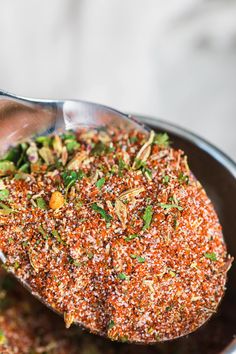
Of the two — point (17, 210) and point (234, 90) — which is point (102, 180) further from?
point (234, 90)

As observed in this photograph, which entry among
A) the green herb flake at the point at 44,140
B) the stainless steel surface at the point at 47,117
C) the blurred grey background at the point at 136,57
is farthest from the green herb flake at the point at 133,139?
the blurred grey background at the point at 136,57

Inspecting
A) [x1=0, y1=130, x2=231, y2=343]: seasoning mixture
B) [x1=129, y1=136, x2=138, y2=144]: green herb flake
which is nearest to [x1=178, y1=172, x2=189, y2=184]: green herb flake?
[x1=0, y1=130, x2=231, y2=343]: seasoning mixture

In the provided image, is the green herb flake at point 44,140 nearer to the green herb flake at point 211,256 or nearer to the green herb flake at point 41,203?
the green herb flake at point 41,203

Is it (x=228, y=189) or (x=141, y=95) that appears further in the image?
(x=141, y=95)

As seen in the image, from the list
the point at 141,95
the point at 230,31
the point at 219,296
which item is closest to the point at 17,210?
the point at 219,296

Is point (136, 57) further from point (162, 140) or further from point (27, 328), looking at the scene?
point (27, 328)

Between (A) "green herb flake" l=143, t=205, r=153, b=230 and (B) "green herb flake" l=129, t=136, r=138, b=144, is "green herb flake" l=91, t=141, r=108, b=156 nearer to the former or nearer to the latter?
(B) "green herb flake" l=129, t=136, r=138, b=144

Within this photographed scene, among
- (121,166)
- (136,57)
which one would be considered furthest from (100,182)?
(136,57)
